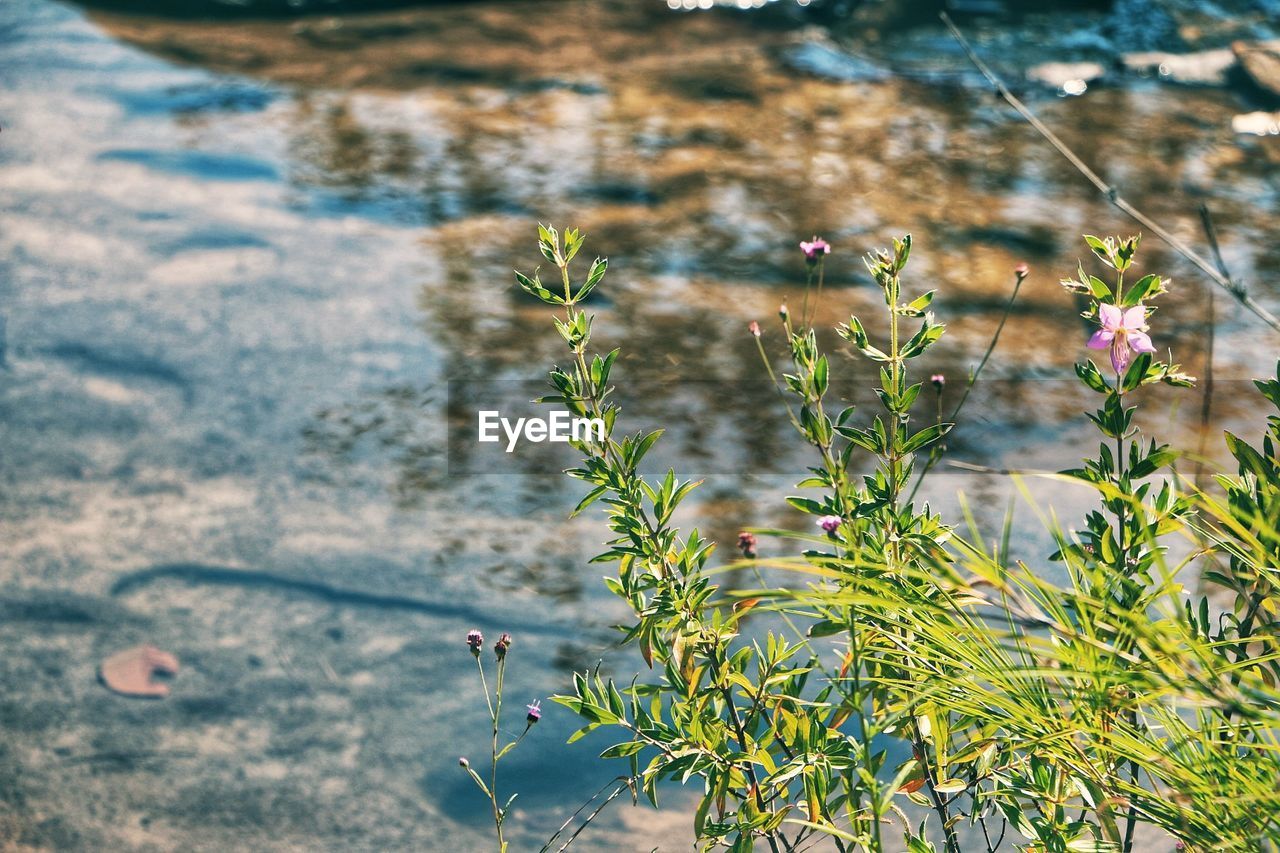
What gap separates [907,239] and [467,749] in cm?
158

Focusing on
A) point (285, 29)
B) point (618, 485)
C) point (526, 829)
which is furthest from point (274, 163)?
point (618, 485)

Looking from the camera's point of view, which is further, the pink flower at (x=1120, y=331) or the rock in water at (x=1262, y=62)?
the rock in water at (x=1262, y=62)

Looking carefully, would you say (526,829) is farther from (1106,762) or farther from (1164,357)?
(1164,357)

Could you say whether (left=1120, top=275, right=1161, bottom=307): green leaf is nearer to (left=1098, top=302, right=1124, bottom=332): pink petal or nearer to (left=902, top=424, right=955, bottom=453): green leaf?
(left=1098, top=302, right=1124, bottom=332): pink petal

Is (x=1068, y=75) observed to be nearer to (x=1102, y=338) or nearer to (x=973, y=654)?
(x=1102, y=338)

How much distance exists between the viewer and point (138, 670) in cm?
288

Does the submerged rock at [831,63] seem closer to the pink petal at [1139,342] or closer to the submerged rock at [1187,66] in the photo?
the submerged rock at [1187,66]

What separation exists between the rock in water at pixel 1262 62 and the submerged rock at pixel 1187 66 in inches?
2.3

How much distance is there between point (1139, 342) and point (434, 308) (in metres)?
2.90

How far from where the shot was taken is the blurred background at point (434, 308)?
2.75 metres

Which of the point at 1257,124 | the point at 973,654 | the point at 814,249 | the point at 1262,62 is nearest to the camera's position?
the point at 973,654

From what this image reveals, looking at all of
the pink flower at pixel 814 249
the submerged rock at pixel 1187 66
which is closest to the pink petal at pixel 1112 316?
the pink flower at pixel 814 249

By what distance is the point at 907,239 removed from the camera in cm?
163
